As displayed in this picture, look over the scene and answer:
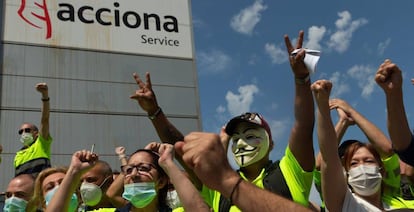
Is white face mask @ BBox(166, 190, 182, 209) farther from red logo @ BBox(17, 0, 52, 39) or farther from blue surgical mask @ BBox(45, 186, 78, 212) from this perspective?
red logo @ BBox(17, 0, 52, 39)

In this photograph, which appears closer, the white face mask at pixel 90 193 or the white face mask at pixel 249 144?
the white face mask at pixel 249 144

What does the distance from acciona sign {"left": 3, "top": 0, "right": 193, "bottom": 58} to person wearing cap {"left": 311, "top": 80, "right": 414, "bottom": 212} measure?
32.4 feet

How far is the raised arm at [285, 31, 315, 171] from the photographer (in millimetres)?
2576

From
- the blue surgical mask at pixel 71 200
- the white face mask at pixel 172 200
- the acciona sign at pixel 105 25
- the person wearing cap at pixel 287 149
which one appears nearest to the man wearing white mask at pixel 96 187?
the blue surgical mask at pixel 71 200

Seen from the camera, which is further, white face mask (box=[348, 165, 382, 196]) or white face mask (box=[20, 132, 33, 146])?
white face mask (box=[20, 132, 33, 146])

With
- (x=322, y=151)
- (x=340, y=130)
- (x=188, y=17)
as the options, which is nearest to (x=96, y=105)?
(x=188, y=17)

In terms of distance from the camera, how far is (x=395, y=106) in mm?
2445

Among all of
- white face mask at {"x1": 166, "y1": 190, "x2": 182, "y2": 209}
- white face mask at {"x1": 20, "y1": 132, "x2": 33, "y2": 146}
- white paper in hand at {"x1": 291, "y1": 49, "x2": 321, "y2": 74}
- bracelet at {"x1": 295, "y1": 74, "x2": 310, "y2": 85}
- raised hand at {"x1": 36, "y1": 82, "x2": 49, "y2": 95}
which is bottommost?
white face mask at {"x1": 166, "y1": 190, "x2": 182, "y2": 209}

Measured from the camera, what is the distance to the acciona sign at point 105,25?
11.3 m

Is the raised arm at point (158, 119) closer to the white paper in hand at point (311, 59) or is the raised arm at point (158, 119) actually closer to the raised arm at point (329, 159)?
the white paper in hand at point (311, 59)

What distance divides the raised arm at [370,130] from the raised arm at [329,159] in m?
0.73

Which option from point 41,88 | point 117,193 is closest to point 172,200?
point 117,193

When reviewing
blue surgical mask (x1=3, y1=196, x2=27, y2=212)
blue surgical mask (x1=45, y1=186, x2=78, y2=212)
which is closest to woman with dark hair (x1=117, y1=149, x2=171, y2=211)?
blue surgical mask (x1=45, y1=186, x2=78, y2=212)

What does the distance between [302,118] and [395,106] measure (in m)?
0.49
